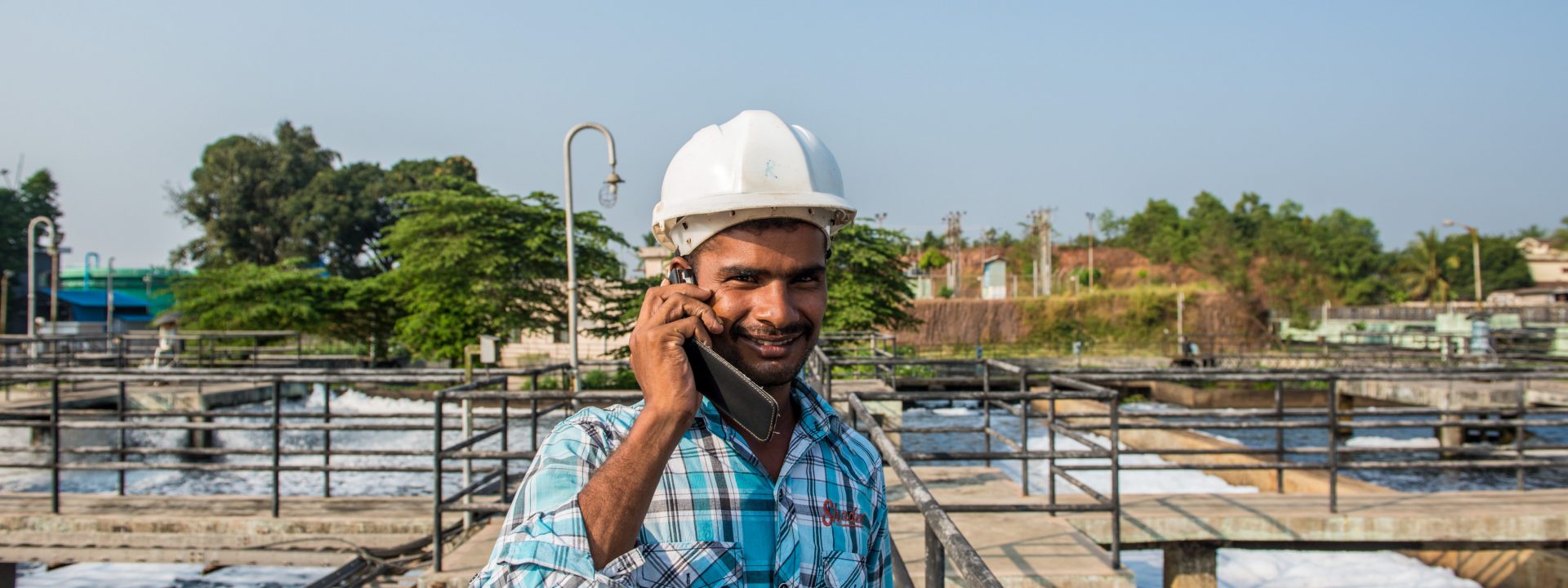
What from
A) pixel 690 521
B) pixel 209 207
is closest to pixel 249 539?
pixel 690 521

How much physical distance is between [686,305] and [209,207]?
5312 cm

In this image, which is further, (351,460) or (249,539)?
(351,460)

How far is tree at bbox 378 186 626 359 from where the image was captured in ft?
71.9

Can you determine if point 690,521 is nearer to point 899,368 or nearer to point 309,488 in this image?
point 309,488

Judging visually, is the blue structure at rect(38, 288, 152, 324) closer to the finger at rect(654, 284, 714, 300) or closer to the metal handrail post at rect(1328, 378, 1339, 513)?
the metal handrail post at rect(1328, 378, 1339, 513)

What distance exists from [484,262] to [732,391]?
21.9 meters

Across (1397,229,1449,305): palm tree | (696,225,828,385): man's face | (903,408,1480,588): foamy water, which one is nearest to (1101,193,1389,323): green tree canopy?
(1397,229,1449,305): palm tree

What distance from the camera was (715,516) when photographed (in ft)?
3.87

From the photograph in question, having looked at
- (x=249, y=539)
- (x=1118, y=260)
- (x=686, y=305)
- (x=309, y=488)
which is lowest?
(x=309, y=488)

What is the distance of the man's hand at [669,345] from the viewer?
1028 millimetres

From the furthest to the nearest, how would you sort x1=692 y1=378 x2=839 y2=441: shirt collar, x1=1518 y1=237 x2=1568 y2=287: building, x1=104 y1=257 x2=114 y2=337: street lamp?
x1=1518 y1=237 x2=1568 y2=287: building < x1=104 y1=257 x2=114 y2=337: street lamp < x1=692 y1=378 x2=839 y2=441: shirt collar

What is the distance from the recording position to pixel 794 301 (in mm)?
1273

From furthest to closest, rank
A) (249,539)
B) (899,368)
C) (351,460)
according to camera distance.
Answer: (899,368) → (351,460) → (249,539)

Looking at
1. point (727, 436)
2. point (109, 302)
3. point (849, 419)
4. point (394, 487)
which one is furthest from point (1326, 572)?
point (109, 302)
